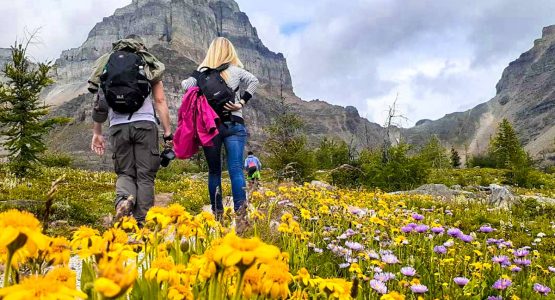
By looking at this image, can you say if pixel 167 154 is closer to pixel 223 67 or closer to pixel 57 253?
pixel 223 67

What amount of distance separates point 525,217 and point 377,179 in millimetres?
8833

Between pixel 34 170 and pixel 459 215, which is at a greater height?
pixel 34 170

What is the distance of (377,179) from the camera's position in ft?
58.9

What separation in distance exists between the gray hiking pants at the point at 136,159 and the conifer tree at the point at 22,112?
Result: 10.9 meters

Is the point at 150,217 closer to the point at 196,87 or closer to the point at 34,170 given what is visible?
the point at 196,87

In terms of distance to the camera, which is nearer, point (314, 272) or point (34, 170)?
point (314, 272)

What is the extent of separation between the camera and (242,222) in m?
3.90

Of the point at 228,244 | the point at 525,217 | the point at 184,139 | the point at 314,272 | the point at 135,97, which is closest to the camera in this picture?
the point at 228,244

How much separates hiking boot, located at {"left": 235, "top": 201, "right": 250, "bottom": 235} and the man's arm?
1869 millimetres

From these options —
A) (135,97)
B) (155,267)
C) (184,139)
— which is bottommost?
(155,267)

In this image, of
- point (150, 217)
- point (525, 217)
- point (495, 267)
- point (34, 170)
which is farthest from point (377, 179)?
point (150, 217)

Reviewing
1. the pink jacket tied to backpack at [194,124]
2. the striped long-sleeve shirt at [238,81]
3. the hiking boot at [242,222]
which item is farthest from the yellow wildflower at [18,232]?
the striped long-sleeve shirt at [238,81]

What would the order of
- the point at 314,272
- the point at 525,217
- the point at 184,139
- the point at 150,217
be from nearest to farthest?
1. the point at 150,217
2. the point at 314,272
3. the point at 184,139
4. the point at 525,217

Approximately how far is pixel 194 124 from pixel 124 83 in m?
1.27
